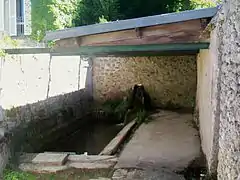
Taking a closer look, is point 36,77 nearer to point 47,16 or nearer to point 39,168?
point 39,168

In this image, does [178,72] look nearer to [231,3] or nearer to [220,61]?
[220,61]

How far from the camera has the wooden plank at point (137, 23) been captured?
4.99 m

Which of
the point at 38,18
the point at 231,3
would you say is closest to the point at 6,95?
the point at 231,3

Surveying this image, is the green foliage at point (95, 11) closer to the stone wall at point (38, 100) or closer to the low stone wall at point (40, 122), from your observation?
the stone wall at point (38, 100)

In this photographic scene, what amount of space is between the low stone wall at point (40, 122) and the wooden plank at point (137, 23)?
2.48 m

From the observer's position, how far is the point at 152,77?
14.5 metres

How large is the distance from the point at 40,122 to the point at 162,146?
3.37 m

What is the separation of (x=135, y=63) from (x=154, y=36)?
9181 mm

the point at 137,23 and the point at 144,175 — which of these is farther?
the point at 144,175

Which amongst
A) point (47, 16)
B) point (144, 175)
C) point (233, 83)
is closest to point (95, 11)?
point (47, 16)

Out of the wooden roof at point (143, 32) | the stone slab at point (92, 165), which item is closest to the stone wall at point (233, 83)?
the wooden roof at point (143, 32)

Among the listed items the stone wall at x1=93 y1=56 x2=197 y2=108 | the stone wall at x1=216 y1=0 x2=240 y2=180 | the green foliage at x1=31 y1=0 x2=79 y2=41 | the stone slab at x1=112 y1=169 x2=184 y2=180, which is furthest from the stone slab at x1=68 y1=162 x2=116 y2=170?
the stone wall at x1=93 y1=56 x2=197 y2=108

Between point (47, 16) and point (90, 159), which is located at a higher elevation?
point (47, 16)

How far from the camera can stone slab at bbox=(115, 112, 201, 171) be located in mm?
6624
